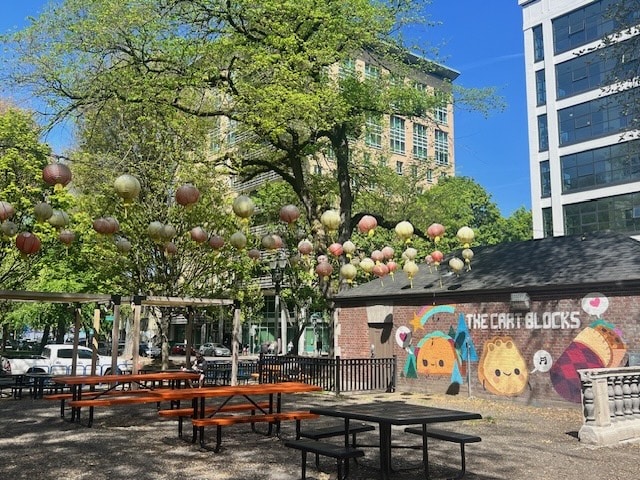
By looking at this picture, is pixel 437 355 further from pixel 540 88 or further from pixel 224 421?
pixel 540 88

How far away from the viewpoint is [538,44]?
5053 centimetres

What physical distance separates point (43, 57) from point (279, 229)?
48.8 feet

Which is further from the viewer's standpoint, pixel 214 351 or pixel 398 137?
pixel 398 137

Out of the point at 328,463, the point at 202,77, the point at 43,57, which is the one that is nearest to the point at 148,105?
the point at 202,77

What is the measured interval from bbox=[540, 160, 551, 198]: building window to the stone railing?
1602 inches

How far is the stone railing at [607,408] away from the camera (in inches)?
401

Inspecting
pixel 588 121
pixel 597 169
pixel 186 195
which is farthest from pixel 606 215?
pixel 186 195

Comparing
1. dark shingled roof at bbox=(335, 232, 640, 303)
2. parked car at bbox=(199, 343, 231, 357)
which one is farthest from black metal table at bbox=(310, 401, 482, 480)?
parked car at bbox=(199, 343, 231, 357)

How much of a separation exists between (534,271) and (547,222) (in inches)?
1342

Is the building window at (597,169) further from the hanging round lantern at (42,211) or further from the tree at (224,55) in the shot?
the hanging round lantern at (42,211)

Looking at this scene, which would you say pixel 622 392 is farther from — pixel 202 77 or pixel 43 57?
pixel 43 57

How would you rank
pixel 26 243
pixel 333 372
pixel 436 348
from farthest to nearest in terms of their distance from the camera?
1. pixel 436 348
2. pixel 333 372
3. pixel 26 243

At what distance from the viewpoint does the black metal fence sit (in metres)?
18.8

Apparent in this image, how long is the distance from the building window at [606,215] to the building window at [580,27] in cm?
1222
